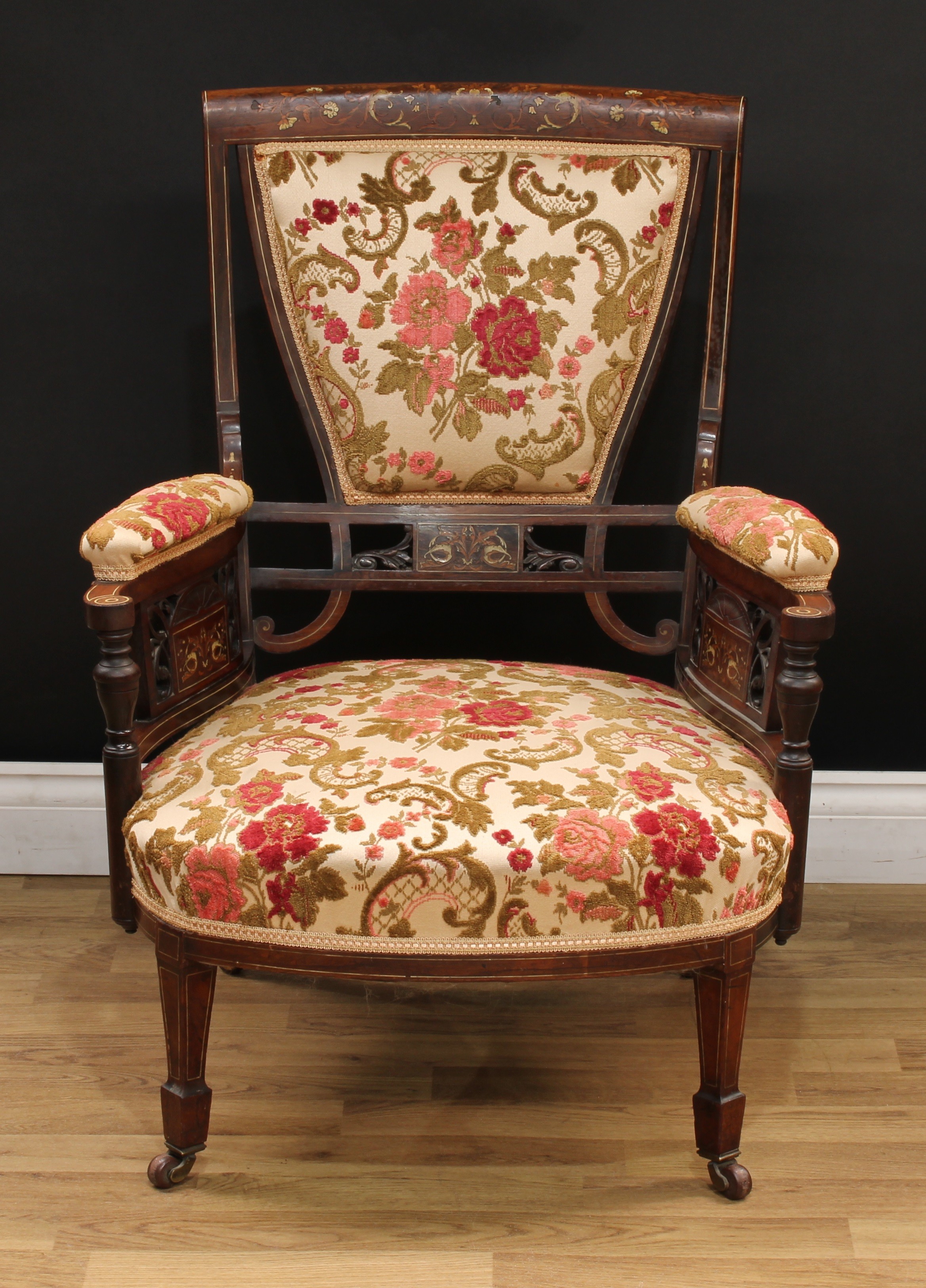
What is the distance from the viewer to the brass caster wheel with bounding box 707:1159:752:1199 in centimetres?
136

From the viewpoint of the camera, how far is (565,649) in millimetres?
2016

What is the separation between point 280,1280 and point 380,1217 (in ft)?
0.47

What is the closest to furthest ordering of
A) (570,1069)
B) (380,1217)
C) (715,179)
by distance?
1. (380,1217)
2. (570,1069)
3. (715,179)

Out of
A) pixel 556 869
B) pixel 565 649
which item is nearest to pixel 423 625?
pixel 565 649

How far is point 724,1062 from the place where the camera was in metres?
1.30

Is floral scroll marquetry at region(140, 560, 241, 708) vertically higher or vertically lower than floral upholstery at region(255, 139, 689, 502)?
lower

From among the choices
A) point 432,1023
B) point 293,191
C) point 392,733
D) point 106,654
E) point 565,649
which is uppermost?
point 293,191

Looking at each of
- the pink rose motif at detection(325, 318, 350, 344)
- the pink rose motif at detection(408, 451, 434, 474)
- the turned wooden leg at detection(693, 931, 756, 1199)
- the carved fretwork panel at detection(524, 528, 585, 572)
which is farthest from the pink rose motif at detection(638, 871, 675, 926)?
the pink rose motif at detection(325, 318, 350, 344)

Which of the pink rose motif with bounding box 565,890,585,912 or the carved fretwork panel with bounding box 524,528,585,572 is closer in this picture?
the pink rose motif with bounding box 565,890,585,912

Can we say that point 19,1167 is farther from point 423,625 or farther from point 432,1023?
point 423,625

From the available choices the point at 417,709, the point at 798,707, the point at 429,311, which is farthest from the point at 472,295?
the point at 798,707

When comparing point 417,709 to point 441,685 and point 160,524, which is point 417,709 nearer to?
point 441,685

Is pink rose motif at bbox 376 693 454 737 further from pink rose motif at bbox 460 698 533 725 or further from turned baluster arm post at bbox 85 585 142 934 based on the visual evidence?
turned baluster arm post at bbox 85 585 142 934

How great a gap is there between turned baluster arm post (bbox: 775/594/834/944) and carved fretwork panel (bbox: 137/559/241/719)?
0.72 metres
